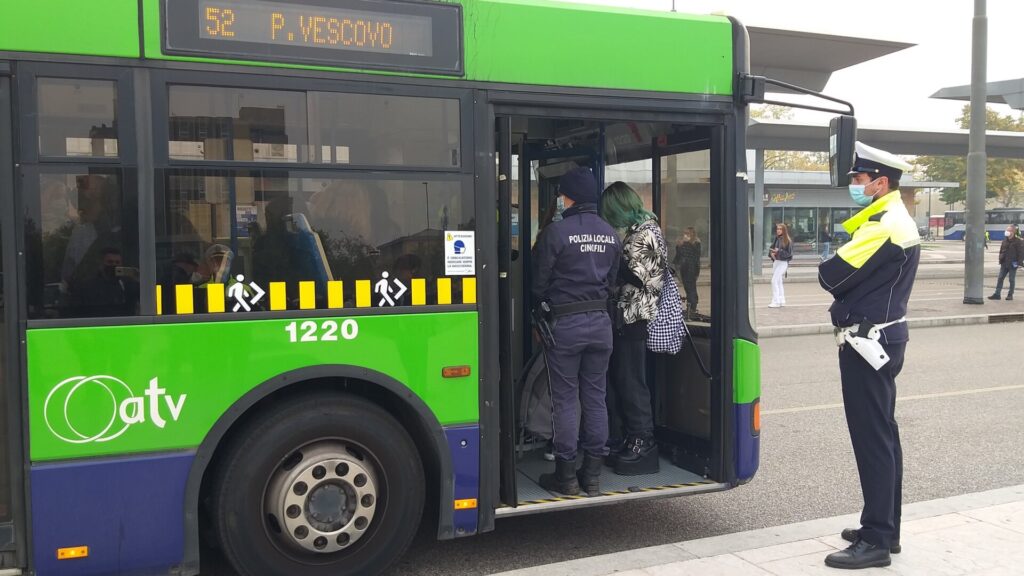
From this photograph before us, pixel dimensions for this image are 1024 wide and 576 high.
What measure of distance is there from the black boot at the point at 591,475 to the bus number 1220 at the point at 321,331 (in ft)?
5.29

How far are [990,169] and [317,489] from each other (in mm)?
58951

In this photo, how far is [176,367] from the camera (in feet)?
11.9

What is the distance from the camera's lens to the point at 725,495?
579 centimetres

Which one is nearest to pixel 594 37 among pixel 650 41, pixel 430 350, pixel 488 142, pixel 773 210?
pixel 650 41

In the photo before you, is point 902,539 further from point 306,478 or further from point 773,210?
point 773,210

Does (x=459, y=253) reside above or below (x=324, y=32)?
below

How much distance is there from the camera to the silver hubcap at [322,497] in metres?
3.84

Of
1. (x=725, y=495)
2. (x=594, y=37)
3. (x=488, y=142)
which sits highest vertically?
(x=594, y=37)

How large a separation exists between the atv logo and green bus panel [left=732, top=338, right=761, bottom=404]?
3015 millimetres

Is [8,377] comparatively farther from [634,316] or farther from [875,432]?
[875,432]

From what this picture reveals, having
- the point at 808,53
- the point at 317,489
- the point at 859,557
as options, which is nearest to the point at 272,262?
the point at 317,489

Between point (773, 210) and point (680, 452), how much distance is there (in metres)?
37.0

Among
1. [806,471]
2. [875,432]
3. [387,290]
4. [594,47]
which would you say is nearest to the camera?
[387,290]

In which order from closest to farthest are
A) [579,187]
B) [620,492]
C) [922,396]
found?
[620,492] → [579,187] → [922,396]
